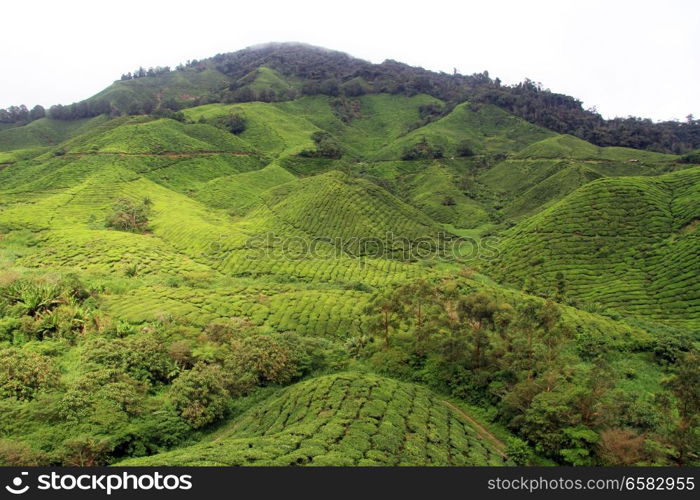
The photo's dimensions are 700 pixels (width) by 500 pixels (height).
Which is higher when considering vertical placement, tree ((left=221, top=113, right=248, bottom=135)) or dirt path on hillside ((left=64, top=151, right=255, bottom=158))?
tree ((left=221, top=113, right=248, bottom=135))

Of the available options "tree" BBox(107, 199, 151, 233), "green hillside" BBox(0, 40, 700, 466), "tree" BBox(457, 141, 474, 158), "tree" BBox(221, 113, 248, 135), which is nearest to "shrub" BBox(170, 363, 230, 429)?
"green hillside" BBox(0, 40, 700, 466)

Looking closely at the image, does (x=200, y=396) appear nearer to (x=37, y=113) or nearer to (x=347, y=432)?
(x=347, y=432)

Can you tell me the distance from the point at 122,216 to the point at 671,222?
86.2 metres

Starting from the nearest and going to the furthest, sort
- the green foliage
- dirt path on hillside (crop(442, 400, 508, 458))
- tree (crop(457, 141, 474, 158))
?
dirt path on hillside (crop(442, 400, 508, 458)) < the green foliage < tree (crop(457, 141, 474, 158))

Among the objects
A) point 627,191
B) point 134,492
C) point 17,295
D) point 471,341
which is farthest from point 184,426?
point 627,191

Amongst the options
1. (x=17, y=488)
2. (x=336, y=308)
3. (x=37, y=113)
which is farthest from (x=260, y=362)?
(x=37, y=113)

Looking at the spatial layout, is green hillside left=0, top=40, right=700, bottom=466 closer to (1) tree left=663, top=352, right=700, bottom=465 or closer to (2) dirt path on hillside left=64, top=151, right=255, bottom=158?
(1) tree left=663, top=352, right=700, bottom=465

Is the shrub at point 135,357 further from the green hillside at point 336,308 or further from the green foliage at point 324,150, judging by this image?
the green foliage at point 324,150
